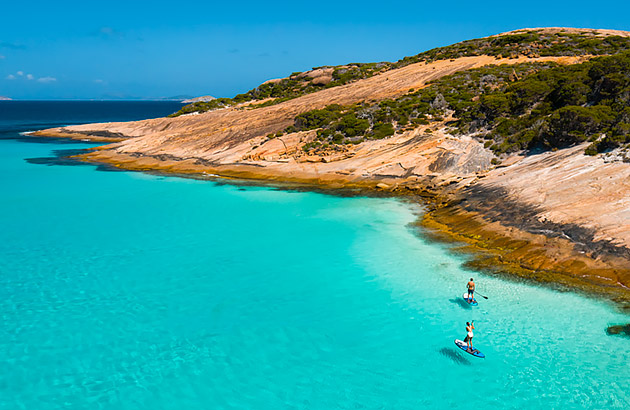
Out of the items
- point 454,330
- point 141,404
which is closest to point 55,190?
point 141,404

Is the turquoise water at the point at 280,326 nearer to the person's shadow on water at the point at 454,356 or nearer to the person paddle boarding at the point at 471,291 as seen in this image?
the person's shadow on water at the point at 454,356

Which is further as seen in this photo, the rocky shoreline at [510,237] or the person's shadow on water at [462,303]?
the rocky shoreline at [510,237]

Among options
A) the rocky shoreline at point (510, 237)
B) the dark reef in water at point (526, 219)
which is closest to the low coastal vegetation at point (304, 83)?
the rocky shoreline at point (510, 237)

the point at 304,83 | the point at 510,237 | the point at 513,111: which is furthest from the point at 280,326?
the point at 304,83

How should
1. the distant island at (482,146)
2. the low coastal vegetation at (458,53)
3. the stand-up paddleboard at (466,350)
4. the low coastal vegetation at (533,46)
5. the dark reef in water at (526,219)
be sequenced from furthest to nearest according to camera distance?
the low coastal vegetation at (458,53) → the low coastal vegetation at (533,46) → the distant island at (482,146) → the dark reef in water at (526,219) → the stand-up paddleboard at (466,350)

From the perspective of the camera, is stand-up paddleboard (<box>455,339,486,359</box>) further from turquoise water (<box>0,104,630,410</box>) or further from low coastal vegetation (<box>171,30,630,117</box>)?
low coastal vegetation (<box>171,30,630,117</box>)

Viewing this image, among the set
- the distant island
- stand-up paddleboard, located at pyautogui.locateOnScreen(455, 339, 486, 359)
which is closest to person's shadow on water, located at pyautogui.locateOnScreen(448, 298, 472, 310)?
stand-up paddleboard, located at pyautogui.locateOnScreen(455, 339, 486, 359)
